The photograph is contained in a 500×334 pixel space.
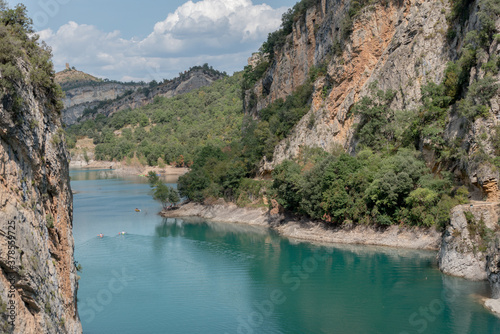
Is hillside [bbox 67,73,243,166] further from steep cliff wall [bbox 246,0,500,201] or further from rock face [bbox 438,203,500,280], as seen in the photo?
rock face [bbox 438,203,500,280]

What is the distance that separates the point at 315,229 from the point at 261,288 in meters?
15.7

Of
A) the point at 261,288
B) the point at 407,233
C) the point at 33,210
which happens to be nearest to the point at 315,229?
the point at 407,233

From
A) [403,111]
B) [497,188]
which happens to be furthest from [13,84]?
[403,111]

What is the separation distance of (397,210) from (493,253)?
13324 mm

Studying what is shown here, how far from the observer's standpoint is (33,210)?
15422mm

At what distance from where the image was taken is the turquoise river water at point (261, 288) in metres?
25.6

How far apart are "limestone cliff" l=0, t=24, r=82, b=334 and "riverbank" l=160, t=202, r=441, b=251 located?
27.7 meters

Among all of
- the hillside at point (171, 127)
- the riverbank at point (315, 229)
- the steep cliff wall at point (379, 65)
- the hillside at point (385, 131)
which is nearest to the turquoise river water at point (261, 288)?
the riverbank at point (315, 229)

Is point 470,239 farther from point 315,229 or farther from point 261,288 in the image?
point 315,229

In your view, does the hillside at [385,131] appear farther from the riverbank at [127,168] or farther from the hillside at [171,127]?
the riverbank at [127,168]

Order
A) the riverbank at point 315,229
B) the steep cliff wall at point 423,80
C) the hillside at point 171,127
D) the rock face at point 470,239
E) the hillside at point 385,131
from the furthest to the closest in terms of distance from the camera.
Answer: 1. the hillside at point 171,127
2. the riverbank at point 315,229
3. the hillside at point 385,131
4. the steep cliff wall at point 423,80
5. the rock face at point 470,239

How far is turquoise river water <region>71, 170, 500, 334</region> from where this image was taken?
2561 centimetres

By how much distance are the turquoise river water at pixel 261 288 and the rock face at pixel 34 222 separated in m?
8.78

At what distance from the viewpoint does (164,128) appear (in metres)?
134
